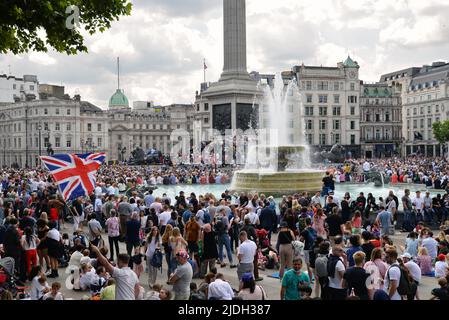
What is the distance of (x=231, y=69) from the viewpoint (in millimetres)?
58656

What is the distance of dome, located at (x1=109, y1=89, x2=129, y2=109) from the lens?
159 metres

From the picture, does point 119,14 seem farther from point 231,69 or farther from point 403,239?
point 231,69

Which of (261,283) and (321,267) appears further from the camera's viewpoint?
(261,283)

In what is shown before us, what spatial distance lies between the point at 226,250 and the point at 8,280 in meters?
6.30

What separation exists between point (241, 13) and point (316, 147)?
45949mm

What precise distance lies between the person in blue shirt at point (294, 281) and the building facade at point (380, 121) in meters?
98.5

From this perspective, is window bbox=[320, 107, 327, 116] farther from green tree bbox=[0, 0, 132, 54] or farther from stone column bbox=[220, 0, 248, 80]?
green tree bbox=[0, 0, 132, 54]

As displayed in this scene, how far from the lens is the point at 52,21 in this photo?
37.6 feet

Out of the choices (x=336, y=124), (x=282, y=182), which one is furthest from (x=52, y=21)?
(x=336, y=124)

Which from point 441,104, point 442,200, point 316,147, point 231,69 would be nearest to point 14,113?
point 316,147

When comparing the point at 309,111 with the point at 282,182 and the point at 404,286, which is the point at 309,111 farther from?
the point at 404,286

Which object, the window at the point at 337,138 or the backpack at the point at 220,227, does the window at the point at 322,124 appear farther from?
the backpack at the point at 220,227

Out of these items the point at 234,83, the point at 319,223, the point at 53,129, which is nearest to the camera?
the point at 319,223

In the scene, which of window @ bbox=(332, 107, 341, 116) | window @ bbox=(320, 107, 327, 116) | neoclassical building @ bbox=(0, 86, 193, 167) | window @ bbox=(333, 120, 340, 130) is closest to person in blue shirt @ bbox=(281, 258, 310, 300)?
window @ bbox=(320, 107, 327, 116)
